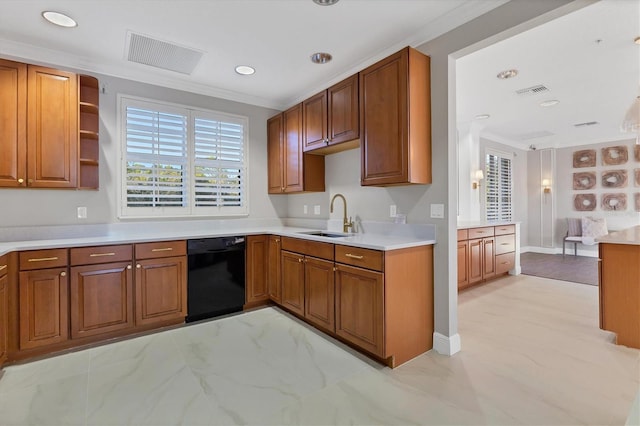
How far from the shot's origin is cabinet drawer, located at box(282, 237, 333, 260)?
283 cm

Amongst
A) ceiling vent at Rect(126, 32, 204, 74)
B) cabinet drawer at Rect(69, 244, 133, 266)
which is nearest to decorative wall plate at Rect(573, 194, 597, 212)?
ceiling vent at Rect(126, 32, 204, 74)

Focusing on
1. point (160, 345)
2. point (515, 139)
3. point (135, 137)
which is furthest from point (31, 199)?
point (515, 139)

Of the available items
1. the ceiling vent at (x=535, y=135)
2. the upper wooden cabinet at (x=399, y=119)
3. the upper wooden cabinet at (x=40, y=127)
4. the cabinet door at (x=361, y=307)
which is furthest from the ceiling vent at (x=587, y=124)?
the upper wooden cabinet at (x=40, y=127)

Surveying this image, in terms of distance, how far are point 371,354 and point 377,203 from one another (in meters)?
1.46

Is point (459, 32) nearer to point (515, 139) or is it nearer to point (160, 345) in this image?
point (160, 345)

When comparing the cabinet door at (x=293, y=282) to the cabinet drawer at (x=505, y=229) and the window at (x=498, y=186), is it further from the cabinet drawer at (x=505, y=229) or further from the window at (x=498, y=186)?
the window at (x=498, y=186)

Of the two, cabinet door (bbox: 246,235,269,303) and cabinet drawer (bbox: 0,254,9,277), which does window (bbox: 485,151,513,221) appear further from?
cabinet drawer (bbox: 0,254,9,277)

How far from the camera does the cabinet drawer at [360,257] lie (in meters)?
2.34

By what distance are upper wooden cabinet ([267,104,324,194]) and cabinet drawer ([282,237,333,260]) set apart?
0.78m

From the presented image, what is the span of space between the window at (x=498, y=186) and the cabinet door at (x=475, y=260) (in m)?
2.40

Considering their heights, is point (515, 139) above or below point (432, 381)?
above

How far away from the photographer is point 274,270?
367cm

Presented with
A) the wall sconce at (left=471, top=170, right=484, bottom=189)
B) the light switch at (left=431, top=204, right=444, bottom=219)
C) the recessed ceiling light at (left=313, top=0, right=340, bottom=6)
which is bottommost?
the light switch at (left=431, top=204, right=444, bottom=219)

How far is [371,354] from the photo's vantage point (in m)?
2.54
